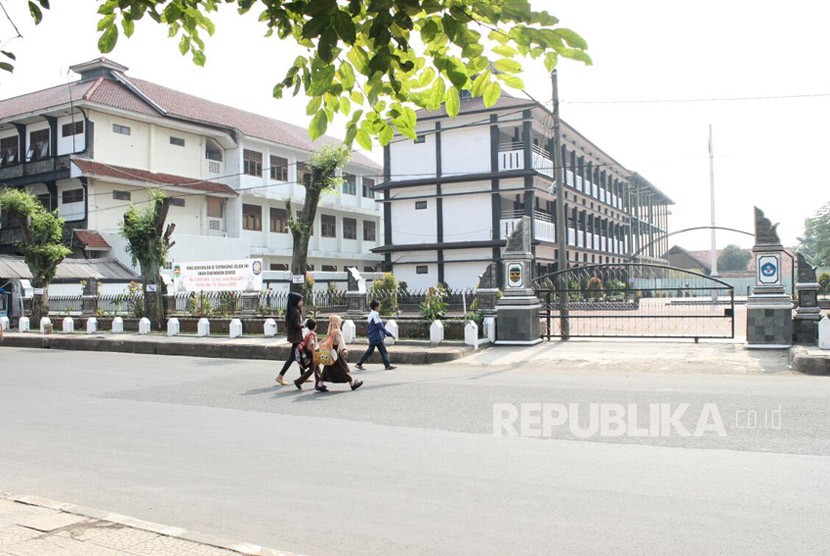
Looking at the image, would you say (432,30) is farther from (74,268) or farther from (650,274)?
(650,274)

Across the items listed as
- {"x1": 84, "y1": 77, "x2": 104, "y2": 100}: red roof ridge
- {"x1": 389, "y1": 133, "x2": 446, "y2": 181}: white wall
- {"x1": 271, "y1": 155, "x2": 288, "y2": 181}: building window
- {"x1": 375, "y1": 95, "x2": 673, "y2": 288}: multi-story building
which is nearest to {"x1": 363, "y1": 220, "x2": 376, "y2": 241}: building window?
{"x1": 271, "y1": 155, "x2": 288, "y2": 181}: building window

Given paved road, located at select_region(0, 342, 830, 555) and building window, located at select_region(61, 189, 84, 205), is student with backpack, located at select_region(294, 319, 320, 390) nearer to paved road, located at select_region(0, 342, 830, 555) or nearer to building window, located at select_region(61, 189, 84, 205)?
paved road, located at select_region(0, 342, 830, 555)

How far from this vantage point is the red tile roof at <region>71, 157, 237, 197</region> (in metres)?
30.7

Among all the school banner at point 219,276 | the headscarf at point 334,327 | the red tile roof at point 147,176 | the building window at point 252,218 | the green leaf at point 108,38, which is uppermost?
Result: the red tile roof at point 147,176

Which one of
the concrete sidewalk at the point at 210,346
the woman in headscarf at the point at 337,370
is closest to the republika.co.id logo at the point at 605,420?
the woman in headscarf at the point at 337,370

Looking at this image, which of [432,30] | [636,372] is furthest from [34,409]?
[636,372]

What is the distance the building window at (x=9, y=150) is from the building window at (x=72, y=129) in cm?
405

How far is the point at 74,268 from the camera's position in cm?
2942

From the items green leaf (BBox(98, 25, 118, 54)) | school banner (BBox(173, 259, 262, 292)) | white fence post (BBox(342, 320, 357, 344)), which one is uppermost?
green leaf (BBox(98, 25, 118, 54))

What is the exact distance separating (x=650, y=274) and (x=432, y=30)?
188ft

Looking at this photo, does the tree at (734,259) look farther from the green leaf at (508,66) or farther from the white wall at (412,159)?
the green leaf at (508,66)

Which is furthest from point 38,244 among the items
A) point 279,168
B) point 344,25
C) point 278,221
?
point 344,25

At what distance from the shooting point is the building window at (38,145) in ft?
110

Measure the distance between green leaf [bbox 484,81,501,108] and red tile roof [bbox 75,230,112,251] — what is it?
3072 cm
